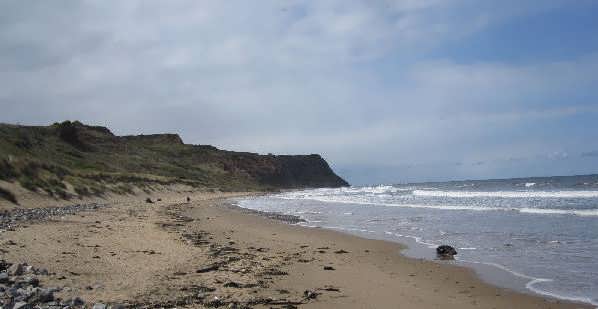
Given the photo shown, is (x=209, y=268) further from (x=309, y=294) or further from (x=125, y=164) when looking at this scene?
(x=125, y=164)

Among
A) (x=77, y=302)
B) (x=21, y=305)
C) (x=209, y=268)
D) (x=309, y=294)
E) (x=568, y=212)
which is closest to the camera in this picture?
(x=21, y=305)

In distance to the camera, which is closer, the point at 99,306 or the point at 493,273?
the point at 99,306

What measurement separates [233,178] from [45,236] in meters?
105

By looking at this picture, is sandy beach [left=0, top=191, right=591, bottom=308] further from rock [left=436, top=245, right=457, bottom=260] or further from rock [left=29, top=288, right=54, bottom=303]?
rock [left=436, top=245, right=457, bottom=260]

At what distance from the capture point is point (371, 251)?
13.8m

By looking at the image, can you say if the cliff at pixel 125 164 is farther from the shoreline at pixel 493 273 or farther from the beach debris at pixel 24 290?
the shoreline at pixel 493 273

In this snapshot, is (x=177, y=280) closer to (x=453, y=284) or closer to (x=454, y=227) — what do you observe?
(x=453, y=284)

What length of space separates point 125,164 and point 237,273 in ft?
225

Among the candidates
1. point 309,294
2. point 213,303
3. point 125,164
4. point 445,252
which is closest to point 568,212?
point 445,252

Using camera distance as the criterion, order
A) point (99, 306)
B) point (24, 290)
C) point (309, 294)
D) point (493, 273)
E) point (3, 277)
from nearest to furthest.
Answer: point (99, 306), point (24, 290), point (3, 277), point (309, 294), point (493, 273)

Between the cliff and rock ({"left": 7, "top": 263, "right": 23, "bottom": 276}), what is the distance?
21389 mm

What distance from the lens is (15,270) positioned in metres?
7.81

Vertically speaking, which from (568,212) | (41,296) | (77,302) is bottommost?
(77,302)

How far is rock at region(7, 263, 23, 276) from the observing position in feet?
25.2
